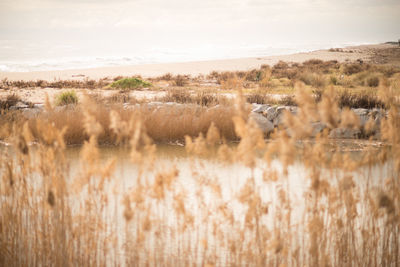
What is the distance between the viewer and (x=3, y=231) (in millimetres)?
2834

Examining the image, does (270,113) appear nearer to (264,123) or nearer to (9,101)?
(264,123)

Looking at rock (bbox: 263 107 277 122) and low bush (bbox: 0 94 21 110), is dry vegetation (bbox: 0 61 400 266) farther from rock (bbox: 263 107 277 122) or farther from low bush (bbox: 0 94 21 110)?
low bush (bbox: 0 94 21 110)

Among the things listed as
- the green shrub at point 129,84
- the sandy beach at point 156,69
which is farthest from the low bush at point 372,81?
the sandy beach at point 156,69

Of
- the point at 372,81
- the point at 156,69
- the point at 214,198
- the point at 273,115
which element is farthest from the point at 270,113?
the point at 156,69

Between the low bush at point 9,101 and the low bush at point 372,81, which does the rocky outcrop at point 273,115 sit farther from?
the low bush at point 372,81

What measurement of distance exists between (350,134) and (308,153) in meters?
5.89

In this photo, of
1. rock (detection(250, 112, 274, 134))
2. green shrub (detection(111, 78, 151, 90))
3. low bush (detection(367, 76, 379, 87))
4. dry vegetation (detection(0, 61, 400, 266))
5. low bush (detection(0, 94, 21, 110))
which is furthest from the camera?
low bush (detection(367, 76, 379, 87))

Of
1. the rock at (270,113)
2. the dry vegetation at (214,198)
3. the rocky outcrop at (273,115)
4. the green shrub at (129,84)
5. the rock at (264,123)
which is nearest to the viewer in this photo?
the dry vegetation at (214,198)

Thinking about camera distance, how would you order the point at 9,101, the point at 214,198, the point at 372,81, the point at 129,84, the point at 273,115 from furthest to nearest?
the point at 372,81 < the point at 129,84 < the point at 9,101 < the point at 273,115 < the point at 214,198

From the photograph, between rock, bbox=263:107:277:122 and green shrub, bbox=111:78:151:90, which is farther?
green shrub, bbox=111:78:151:90

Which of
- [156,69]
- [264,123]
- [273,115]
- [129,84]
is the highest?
[156,69]

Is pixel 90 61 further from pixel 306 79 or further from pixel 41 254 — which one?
pixel 41 254

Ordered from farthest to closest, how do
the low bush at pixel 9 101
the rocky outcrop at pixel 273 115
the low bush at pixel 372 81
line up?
1. the low bush at pixel 372 81
2. the low bush at pixel 9 101
3. the rocky outcrop at pixel 273 115

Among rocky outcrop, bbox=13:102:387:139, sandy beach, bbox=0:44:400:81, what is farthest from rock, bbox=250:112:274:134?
sandy beach, bbox=0:44:400:81
